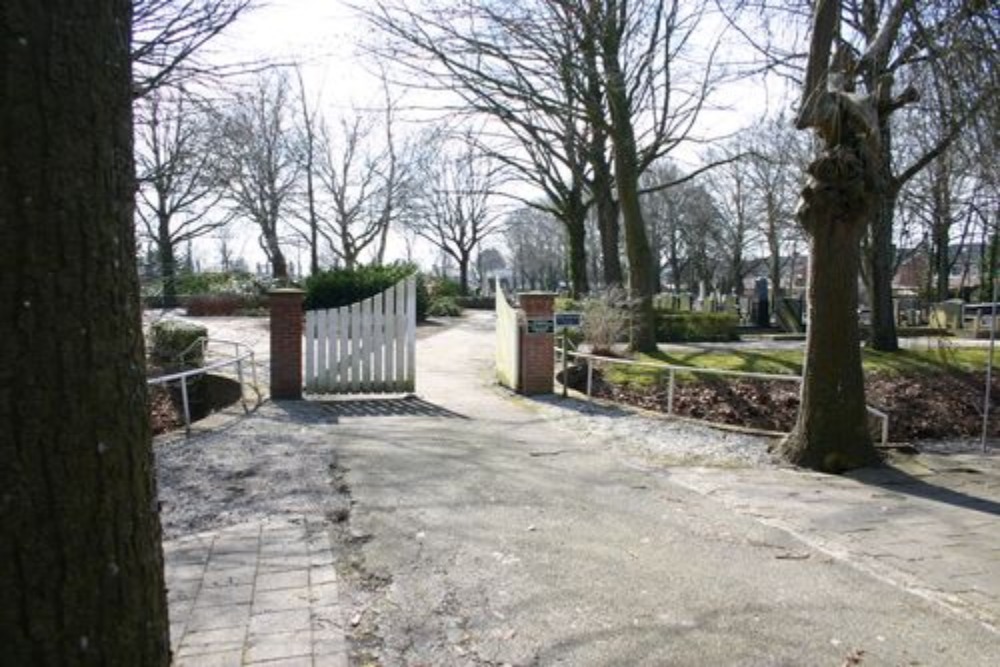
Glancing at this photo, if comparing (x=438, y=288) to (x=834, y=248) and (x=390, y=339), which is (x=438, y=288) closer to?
(x=390, y=339)

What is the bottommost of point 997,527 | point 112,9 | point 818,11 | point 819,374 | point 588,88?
point 997,527

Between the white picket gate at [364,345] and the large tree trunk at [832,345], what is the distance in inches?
233

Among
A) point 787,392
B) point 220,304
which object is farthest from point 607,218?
point 220,304

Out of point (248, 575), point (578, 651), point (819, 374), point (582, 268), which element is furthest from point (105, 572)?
point (582, 268)

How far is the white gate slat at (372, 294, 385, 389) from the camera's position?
1341 cm

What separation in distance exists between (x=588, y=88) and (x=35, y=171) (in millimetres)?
17680

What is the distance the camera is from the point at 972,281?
6950 cm

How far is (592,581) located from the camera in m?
5.32

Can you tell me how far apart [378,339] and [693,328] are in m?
14.8

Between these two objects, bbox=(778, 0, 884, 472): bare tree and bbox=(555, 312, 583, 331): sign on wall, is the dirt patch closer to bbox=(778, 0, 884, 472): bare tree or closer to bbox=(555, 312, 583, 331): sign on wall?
bbox=(555, 312, 583, 331): sign on wall

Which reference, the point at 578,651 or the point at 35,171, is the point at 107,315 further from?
the point at 578,651

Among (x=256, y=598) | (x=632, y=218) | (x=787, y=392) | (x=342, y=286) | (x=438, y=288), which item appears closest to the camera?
(x=256, y=598)

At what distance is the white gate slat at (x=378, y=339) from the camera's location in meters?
13.4

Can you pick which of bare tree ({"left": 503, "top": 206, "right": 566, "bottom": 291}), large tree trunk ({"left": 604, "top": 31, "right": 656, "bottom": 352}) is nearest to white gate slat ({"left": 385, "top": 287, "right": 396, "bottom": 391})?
large tree trunk ({"left": 604, "top": 31, "right": 656, "bottom": 352})
